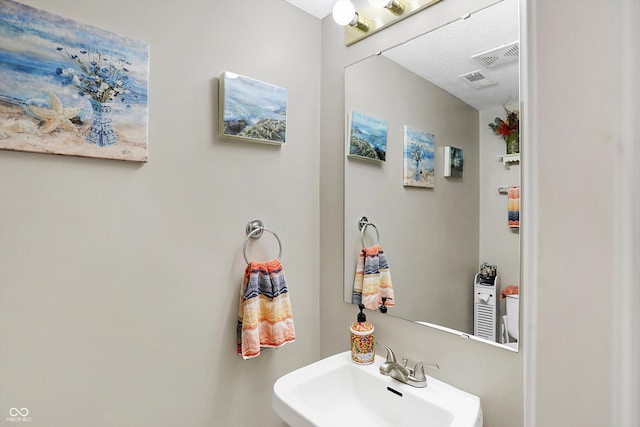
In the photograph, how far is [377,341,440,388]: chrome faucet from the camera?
1.07m

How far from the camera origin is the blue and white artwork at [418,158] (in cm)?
116

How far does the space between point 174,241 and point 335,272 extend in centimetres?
71

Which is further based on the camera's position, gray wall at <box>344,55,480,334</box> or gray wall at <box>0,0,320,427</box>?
gray wall at <box>344,55,480,334</box>

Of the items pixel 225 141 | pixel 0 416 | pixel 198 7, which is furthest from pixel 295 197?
pixel 0 416

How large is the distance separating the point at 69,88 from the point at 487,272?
52.8 inches

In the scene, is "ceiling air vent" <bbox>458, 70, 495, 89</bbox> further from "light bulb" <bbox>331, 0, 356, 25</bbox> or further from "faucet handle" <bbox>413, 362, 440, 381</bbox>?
"faucet handle" <bbox>413, 362, 440, 381</bbox>

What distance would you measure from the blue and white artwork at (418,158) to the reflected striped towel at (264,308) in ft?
2.07

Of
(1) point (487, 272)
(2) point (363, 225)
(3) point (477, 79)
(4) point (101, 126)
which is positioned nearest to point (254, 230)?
(2) point (363, 225)

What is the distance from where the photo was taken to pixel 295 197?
55.8 inches

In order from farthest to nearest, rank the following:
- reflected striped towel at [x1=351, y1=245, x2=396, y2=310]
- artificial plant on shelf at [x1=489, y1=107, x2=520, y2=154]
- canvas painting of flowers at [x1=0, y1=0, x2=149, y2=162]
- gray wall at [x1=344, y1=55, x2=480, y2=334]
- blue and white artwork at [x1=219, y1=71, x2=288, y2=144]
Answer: reflected striped towel at [x1=351, y1=245, x2=396, y2=310] < blue and white artwork at [x1=219, y1=71, x2=288, y2=144] < gray wall at [x1=344, y1=55, x2=480, y2=334] < artificial plant on shelf at [x1=489, y1=107, x2=520, y2=154] < canvas painting of flowers at [x1=0, y1=0, x2=149, y2=162]

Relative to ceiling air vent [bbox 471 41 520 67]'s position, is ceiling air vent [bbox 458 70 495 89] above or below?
below

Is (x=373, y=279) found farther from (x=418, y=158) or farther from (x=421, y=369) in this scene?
(x=418, y=158)

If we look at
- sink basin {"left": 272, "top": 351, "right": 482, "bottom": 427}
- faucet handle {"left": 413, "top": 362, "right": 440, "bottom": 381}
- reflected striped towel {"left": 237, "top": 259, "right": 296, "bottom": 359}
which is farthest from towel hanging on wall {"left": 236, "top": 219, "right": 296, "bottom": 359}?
faucet handle {"left": 413, "top": 362, "right": 440, "bottom": 381}

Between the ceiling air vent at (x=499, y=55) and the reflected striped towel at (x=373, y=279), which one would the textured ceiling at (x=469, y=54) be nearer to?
the ceiling air vent at (x=499, y=55)
